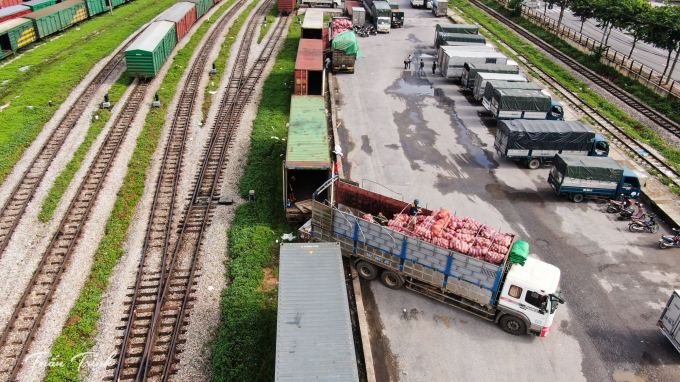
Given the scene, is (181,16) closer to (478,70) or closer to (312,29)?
(312,29)

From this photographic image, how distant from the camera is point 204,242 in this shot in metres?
21.0

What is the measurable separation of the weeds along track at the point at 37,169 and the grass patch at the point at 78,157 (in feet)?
2.93

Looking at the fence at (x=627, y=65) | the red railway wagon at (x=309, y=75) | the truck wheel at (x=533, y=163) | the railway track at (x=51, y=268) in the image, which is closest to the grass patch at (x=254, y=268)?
the red railway wagon at (x=309, y=75)

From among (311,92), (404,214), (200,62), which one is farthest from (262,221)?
(200,62)

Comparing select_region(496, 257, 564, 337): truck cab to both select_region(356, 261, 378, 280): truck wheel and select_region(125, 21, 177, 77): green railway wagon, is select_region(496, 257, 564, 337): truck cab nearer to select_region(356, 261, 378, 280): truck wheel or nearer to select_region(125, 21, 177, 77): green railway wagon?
select_region(356, 261, 378, 280): truck wheel

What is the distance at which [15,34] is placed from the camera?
4200 cm

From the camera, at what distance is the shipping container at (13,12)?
45156 millimetres

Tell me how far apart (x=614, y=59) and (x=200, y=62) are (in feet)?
122

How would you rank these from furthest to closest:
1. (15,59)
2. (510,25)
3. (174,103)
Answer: (510,25) → (15,59) → (174,103)

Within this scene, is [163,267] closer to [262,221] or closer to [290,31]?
[262,221]

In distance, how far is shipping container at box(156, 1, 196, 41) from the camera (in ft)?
152

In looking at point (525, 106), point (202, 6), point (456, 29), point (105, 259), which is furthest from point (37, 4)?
point (525, 106)

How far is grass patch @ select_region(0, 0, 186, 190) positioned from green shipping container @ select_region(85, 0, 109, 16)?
0.75 m

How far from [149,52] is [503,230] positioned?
28111 millimetres
